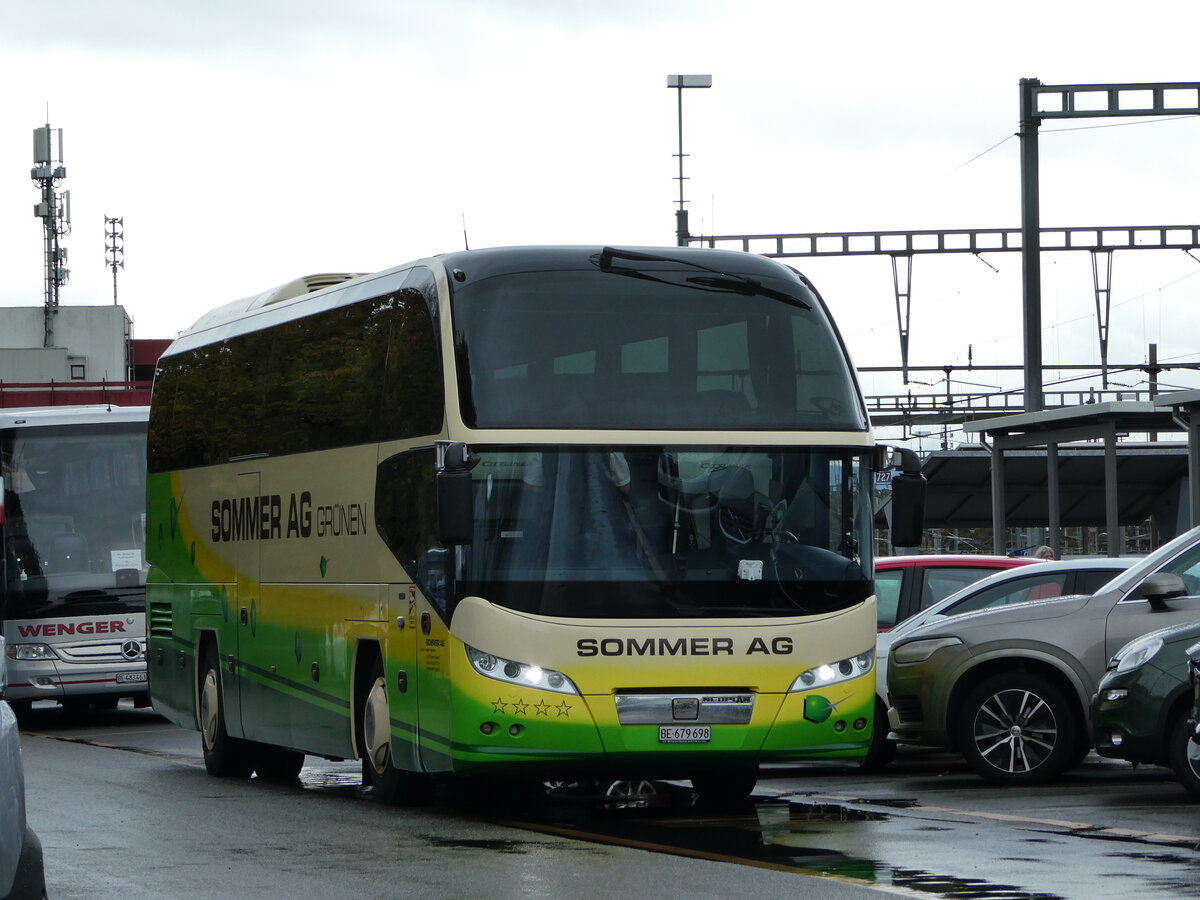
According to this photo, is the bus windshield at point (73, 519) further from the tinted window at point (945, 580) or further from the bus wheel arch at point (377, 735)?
the bus wheel arch at point (377, 735)

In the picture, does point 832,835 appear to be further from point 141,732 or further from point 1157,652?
point 141,732

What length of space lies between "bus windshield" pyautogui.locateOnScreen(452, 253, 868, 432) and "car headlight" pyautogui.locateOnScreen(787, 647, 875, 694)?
1.34 m

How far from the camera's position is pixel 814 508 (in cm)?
1206

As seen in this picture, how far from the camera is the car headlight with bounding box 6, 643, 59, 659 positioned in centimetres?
2273

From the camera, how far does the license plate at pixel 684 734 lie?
11680 mm

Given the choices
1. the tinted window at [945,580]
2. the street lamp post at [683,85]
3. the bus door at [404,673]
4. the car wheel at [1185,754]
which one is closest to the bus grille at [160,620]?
the bus door at [404,673]

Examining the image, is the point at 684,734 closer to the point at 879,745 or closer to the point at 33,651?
the point at 879,745

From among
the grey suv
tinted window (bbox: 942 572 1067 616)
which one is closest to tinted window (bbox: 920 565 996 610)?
tinted window (bbox: 942 572 1067 616)

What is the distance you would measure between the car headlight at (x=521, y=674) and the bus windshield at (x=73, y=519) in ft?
41.0

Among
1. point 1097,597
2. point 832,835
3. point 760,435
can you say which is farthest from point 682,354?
point 1097,597

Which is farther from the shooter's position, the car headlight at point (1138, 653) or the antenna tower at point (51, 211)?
the antenna tower at point (51, 211)

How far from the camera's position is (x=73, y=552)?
76.1 feet

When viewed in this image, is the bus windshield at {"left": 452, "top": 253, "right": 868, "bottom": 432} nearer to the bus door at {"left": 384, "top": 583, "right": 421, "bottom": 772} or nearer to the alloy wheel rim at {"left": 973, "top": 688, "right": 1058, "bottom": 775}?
the bus door at {"left": 384, "top": 583, "right": 421, "bottom": 772}

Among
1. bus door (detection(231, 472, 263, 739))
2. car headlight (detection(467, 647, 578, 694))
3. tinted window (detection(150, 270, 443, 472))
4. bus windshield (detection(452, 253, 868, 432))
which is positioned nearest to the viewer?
car headlight (detection(467, 647, 578, 694))
